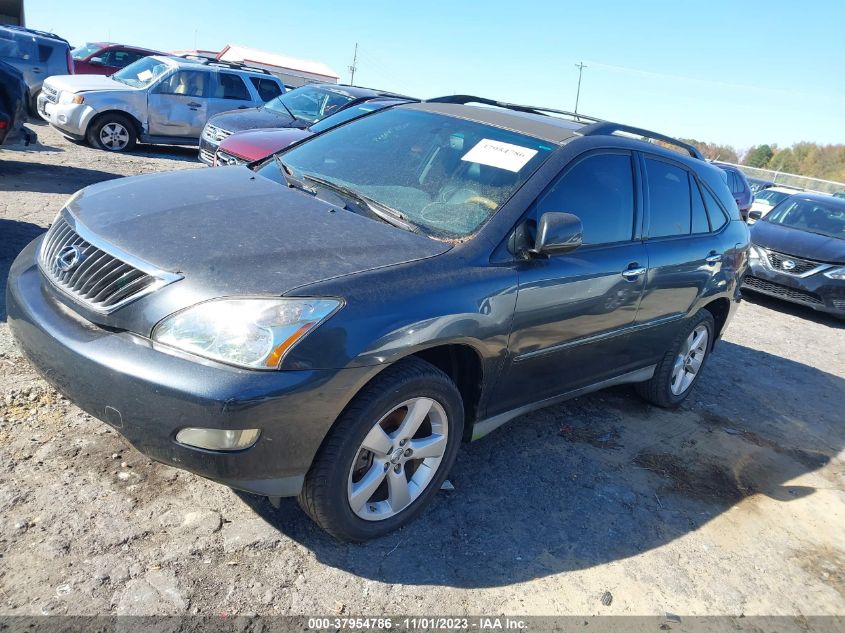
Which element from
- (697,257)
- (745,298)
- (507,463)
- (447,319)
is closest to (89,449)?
(447,319)

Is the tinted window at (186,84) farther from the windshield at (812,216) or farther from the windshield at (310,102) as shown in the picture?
the windshield at (812,216)

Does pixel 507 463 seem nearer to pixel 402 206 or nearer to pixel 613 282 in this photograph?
pixel 613 282

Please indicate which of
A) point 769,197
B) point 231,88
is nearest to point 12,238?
point 231,88

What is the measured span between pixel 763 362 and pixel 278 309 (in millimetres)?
5848

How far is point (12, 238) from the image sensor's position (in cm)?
588

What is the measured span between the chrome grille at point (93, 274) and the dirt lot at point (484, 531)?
0.84 metres

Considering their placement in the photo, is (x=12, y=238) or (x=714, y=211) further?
(x=12, y=238)

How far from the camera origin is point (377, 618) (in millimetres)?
2543

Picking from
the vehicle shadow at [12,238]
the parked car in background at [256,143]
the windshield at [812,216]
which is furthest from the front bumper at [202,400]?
the windshield at [812,216]

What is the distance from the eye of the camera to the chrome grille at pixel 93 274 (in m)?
2.57

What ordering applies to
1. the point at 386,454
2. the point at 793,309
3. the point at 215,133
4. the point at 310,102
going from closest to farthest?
the point at 386,454
the point at 215,133
the point at 793,309
the point at 310,102

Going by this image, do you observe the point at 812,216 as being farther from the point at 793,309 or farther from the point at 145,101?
the point at 145,101

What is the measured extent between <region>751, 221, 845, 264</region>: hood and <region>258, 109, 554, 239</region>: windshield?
7.38 meters

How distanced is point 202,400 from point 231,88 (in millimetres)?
12587
